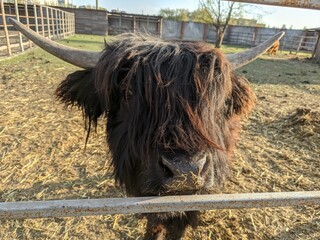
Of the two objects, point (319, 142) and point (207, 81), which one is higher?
point (207, 81)

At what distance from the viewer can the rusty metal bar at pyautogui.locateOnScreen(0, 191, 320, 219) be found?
1.16 metres

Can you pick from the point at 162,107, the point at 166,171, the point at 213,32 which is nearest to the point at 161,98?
the point at 162,107

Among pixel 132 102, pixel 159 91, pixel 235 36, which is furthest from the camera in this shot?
pixel 235 36

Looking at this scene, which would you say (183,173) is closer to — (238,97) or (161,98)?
(161,98)

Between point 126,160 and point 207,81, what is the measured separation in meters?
0.69

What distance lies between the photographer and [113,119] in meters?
2.02

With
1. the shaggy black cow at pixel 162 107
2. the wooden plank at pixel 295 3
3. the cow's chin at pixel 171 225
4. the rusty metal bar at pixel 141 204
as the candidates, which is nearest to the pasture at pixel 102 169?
the cow's chin at pixel 171 225

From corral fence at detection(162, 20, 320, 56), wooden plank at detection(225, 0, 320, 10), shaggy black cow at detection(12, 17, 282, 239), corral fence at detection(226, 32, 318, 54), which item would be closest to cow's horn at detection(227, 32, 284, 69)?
shaggy black cow at detection(12, 17, 282, 239)

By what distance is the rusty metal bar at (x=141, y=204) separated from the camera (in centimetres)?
116

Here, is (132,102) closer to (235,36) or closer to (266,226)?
(266,226)

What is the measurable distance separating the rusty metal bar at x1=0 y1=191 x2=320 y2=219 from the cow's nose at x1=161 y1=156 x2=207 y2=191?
0.06m

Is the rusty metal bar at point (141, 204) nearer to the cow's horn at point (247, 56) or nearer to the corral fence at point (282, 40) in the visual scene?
the cow's horn at point (247, 56)

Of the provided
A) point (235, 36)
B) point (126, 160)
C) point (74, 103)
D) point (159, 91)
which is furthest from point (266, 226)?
point (235, 36)

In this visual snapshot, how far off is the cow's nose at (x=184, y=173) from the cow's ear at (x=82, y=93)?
107cm
